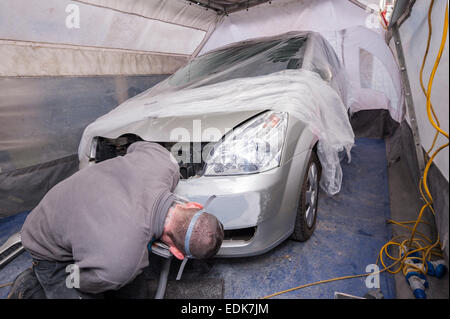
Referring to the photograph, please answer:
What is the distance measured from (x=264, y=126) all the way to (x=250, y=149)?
5.7 inches

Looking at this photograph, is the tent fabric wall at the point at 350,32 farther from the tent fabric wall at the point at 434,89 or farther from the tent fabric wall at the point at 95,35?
the tent fabric wall at the point at 434,89

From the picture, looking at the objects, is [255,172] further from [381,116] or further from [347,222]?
[381,116]

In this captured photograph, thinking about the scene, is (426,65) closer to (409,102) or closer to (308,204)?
(409,102)

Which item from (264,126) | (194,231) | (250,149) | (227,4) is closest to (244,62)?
(264,126)

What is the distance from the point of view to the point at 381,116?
345 centimetres

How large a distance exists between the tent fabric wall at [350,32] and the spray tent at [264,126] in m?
0.02

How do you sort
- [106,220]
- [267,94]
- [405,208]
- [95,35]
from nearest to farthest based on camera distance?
[106,220] → [267,94] → [405,208] → [95,35]

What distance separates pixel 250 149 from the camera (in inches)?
53.1

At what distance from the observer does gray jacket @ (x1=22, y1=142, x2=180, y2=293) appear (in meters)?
1.00

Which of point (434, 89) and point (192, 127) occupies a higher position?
point (434, 89)

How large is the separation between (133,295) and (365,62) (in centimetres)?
352

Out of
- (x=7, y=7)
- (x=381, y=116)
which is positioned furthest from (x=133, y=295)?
(x=381, y=116)

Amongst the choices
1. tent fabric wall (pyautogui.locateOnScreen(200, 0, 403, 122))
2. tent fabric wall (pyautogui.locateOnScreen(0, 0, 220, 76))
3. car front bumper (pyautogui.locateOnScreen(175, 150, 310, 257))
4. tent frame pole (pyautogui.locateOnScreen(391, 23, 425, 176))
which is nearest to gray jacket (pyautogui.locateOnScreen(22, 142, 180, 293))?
car front bumper (pyautogui.locateOnScreen(175, 150, 310, 257))

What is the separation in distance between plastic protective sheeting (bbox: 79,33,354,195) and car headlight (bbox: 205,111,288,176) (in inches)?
5.0
